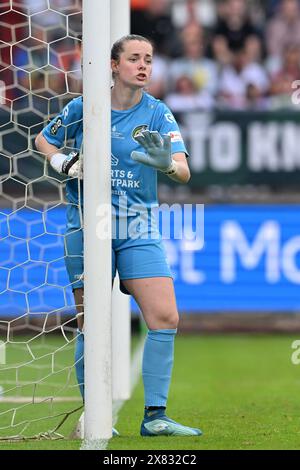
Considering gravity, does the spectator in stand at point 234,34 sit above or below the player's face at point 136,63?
above

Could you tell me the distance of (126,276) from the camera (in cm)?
621

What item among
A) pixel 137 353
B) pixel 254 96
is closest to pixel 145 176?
pixel 137 353

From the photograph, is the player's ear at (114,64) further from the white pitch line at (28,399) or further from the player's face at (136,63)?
the white pitch line at (28,399)

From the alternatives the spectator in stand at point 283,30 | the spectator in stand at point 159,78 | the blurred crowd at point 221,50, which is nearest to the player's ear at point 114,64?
the blurred crowd at point 221,50

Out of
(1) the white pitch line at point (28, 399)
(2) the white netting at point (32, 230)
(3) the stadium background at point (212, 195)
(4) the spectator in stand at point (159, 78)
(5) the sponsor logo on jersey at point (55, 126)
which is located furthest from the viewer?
(4) the spectator in stand at point (159, 78)

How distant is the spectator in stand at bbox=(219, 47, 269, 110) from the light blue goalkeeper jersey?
27.0 ft

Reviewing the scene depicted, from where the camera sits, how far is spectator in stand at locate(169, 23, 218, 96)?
14.6 m

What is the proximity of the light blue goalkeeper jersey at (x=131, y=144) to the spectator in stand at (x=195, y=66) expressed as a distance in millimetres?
8285

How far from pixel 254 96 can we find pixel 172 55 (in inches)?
52.9

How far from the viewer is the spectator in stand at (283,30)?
15297 millimetres

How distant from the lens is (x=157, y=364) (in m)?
6.20

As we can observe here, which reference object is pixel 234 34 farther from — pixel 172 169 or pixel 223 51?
pixel 172 169

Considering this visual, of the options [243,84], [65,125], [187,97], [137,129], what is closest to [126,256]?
[137,129]
